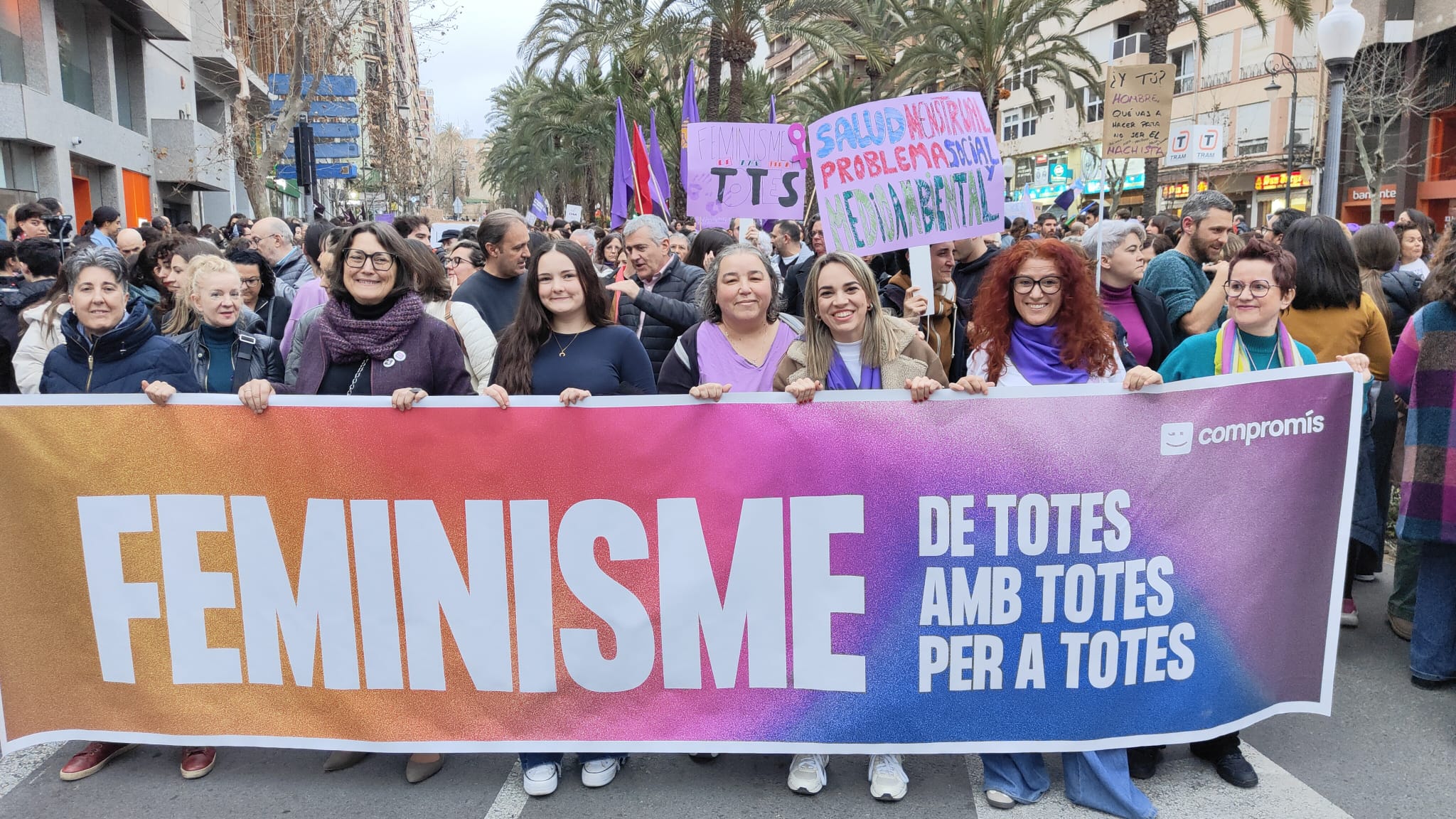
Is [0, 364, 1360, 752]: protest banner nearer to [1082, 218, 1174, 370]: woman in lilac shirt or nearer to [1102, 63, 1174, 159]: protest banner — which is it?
[1082, 218, 1174, 370]: woman in lilac shirt

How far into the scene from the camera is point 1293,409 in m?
3.45

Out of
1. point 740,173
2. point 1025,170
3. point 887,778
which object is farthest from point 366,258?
point 1025,170

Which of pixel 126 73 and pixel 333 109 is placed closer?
pixel 126 73

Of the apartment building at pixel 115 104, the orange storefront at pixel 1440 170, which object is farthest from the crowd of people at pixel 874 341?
the orange storefront at pixel 1440 170

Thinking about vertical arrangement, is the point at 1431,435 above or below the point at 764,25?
below

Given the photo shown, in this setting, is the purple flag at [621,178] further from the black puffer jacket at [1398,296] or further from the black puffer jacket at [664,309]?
the black puffer jacket at [1398,296]

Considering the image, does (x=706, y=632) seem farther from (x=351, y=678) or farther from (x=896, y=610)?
(x=351, y=678)

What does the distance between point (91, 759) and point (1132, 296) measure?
462 centimetres

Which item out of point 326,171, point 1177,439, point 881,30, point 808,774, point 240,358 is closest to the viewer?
point 1177,439

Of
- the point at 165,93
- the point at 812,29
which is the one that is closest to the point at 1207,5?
the point at 812,29

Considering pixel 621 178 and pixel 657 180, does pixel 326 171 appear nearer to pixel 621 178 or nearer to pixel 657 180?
pixel 621 178

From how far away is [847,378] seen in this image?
146 inches

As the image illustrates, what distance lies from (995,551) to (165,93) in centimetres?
3007

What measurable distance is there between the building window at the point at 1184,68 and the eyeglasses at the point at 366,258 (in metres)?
44.9
